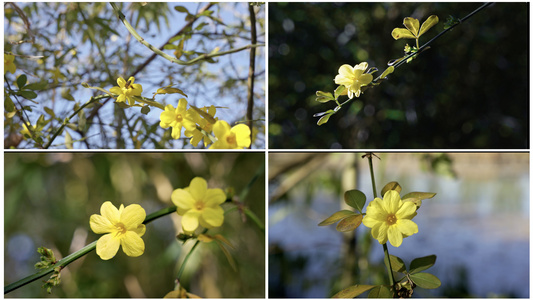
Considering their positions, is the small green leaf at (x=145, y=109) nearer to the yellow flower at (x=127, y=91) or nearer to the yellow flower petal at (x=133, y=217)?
the yellow flower at (x=127, y=91)

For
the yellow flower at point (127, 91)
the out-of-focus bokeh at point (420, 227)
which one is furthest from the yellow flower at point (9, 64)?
the out-of-focus bokeh at point (420, 227)

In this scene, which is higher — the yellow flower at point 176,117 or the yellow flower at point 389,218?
the yellow flower at point 176,117

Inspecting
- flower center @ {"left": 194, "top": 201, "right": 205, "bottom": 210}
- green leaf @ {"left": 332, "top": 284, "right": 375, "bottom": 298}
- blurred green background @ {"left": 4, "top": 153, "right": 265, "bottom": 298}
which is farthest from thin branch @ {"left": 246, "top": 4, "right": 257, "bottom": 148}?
green leaf @ {"left": 332, "top": 284, "right": 375, "bottom": 298}

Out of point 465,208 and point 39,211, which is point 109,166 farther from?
point 465,208

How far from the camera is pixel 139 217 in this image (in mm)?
592

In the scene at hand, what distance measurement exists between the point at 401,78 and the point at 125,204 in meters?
0.65

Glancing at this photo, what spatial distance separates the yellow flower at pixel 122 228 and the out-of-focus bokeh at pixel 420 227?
23cm

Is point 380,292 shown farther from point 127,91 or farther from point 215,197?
point 127,91

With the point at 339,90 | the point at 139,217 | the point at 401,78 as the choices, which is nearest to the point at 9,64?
the point at 139,217

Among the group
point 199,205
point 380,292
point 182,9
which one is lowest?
point 380,292

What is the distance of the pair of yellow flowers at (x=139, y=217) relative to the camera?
1.92ft

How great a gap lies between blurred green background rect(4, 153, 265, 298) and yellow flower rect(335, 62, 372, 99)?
0.18 meters

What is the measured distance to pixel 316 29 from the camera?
3.36 ft

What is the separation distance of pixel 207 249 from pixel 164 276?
8 cm
